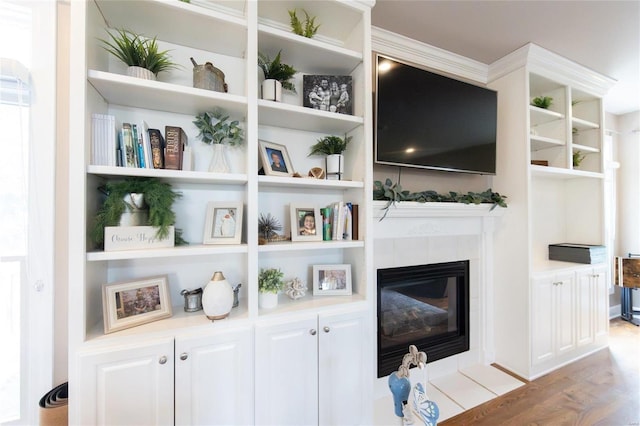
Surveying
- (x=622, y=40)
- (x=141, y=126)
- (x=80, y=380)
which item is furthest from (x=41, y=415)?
(x=622, y=40)

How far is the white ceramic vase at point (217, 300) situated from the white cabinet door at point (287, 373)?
0.19 m

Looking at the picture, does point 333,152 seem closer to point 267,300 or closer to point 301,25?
point 301,25

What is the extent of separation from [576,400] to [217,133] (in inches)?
118

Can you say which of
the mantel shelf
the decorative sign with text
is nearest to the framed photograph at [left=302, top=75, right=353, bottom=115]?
the mantel shelf

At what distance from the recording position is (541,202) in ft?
8.87

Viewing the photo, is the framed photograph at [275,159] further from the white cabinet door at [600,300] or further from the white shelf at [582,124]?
the white cabinet door at [600,300]

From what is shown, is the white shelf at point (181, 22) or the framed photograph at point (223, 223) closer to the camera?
the white shelf at point (181, 22)

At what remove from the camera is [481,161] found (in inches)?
85.0

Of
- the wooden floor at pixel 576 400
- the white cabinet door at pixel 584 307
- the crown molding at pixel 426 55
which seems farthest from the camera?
the white cabinet door at pixel 584 307

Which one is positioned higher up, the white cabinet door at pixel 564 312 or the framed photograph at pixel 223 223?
the framed photograph at pixel 223 223

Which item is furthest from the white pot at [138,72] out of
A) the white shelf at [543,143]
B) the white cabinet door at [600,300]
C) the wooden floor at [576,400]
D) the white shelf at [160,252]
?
the white cabinet door at [600,300]

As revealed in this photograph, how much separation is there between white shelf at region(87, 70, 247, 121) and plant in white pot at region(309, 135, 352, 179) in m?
0.49

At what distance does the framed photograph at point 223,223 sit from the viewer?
4.39 ft

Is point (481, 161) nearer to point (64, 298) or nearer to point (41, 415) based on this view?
point (64, 298)
